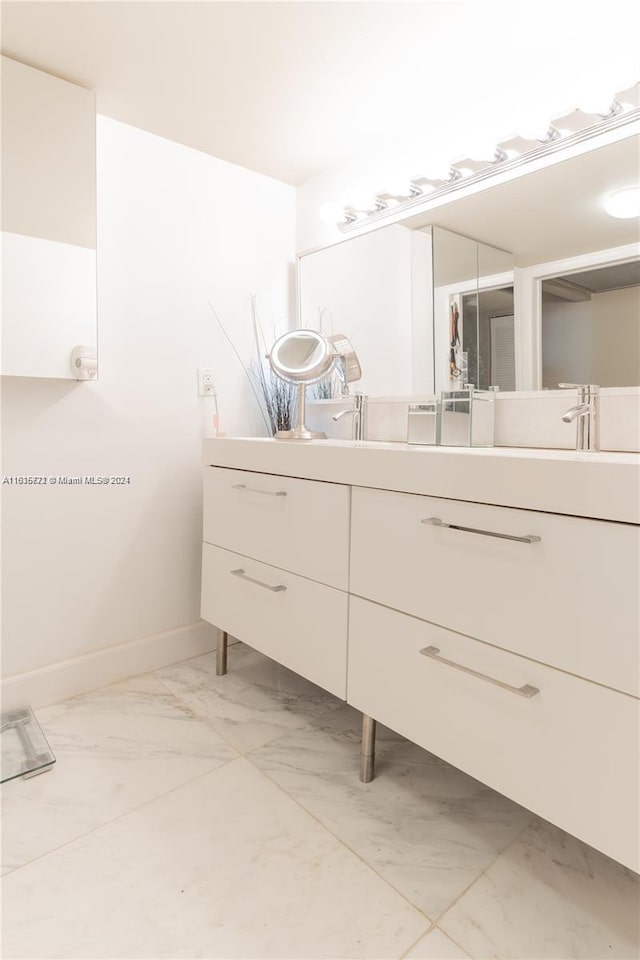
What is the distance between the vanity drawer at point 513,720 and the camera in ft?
2.97

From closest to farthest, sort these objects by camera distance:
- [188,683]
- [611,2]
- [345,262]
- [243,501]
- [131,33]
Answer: [611,2], [131,33], [243,501], [188,683], [345,262]

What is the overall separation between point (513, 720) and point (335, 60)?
1.68 metres

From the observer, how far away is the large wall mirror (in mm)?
1405

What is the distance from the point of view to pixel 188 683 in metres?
1.92

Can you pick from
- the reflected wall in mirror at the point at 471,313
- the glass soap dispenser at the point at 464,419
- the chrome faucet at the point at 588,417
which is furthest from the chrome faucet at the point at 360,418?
the chrome faucet at the point at 588,417

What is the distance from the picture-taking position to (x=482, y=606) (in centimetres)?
109

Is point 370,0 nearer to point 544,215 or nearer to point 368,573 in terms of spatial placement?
point 544,215

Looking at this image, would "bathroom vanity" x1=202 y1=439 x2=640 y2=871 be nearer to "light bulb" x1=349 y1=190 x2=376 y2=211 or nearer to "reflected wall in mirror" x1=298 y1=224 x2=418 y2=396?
"reflected wall in mirror" x1=298 y1=224 x2=418 y2=396

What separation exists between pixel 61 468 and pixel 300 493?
81cm

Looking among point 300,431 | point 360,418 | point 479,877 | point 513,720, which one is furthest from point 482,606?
point 360,418

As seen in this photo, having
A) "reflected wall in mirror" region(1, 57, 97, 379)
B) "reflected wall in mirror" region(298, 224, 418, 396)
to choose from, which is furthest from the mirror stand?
"reflected wall in mirror" region(1, 57, 97, 379)

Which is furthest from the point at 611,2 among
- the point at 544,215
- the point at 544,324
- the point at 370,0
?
the point at 544,324

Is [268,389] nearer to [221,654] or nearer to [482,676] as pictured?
[221,654]

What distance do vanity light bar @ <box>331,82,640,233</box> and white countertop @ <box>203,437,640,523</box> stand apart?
83 centimetres
